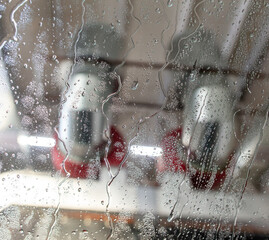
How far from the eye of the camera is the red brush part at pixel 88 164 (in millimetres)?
806

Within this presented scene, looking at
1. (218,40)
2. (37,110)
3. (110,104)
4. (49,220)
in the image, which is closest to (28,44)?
(37,110)

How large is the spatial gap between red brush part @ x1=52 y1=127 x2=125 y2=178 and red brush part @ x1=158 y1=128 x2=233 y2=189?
165 mm

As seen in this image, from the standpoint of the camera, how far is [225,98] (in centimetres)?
97

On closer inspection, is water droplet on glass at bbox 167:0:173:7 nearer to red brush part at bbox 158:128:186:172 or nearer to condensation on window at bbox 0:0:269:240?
condensation on window at bbox 0:0:269:240

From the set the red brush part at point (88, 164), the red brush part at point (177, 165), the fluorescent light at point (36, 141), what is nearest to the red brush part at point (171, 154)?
the red brush part at point (177, 165)

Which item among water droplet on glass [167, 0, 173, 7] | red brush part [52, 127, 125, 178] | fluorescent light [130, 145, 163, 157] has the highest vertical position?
water droplet on glass [167, 0, 173, 7]

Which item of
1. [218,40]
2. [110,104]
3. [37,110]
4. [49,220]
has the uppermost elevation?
[218,40]

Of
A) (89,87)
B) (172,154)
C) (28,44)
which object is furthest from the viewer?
(172,154)

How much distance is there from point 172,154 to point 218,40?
0.47m

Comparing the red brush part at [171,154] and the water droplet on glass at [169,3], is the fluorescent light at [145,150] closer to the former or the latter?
the red brush part at [171,154]

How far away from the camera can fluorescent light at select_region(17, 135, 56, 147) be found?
2.49ft

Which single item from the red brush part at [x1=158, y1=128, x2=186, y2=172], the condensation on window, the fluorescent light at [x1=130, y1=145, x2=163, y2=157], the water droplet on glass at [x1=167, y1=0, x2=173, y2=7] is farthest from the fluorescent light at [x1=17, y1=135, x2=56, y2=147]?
the water droplet on glass at [x1=167, y1=0, x2=173, y2=7]

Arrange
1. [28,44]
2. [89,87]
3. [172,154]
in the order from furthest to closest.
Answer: [172,154] → [89,87] → [28,44]

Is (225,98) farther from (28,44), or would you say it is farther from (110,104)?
(28,44)
